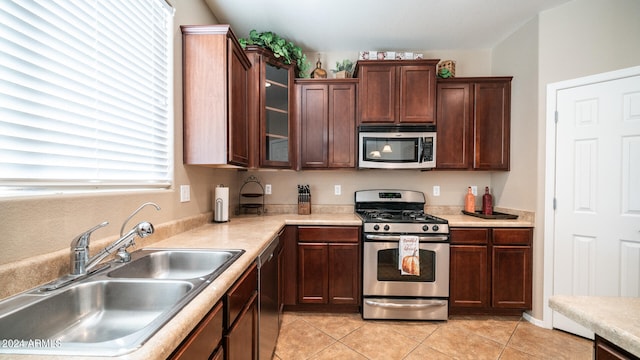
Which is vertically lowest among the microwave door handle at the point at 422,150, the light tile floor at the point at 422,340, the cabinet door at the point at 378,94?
the light tile floor at the point at 422,340

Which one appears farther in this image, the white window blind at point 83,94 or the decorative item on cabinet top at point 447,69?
the decorative item on cabinet top at point 447,69

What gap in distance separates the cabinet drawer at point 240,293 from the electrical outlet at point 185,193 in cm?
84

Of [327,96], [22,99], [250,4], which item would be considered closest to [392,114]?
[327,96]

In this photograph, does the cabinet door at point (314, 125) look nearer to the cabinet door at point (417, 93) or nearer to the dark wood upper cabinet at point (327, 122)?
the dark wood upper cabinet at point (327, 122)

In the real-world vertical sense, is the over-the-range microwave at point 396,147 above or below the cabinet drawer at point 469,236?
above

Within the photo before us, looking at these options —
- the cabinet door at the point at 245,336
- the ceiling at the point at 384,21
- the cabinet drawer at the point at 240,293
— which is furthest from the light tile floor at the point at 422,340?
the ceiling at the point at 384,21

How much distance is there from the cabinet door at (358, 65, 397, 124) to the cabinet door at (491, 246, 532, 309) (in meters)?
1.62

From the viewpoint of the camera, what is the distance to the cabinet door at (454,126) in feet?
8.45

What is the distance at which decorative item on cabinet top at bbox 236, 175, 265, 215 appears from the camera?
2766mm

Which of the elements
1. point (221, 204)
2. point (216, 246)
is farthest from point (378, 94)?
point (216, 246)

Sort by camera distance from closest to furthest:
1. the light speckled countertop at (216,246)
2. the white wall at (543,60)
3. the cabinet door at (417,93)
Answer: the light speckled countertop at (216,246) < the white wall at (543,60) < the cabinet door at (417,93)

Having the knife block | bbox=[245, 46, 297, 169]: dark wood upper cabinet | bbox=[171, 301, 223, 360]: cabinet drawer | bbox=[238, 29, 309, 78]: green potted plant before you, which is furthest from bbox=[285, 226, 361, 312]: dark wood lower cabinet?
bbox=[238, 29, 309, 78]: green potted plant

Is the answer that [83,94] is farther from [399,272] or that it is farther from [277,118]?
[399,272]

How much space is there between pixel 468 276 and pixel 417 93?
1.80 meters
